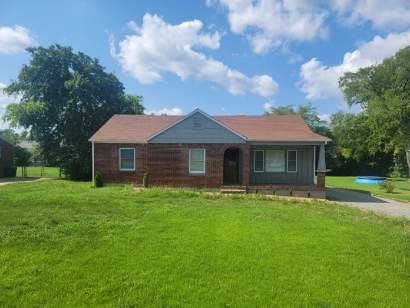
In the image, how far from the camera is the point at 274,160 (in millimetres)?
20672

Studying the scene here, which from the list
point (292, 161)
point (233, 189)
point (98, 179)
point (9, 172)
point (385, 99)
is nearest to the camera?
point (233, 189)

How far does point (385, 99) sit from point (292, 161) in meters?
21.7

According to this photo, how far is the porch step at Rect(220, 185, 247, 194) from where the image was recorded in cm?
1814

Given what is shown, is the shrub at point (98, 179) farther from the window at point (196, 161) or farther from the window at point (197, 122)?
the window at point (197, 122)

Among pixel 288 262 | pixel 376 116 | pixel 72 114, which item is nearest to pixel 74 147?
pixel 72 114

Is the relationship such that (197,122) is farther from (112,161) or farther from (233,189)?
(112,161)

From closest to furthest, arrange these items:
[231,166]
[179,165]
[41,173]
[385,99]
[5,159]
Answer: [179,165] < [231,166] < [5,159] < [41,173] < [385,99]

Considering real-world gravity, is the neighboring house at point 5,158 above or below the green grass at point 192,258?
above

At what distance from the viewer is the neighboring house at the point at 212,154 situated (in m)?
18.9

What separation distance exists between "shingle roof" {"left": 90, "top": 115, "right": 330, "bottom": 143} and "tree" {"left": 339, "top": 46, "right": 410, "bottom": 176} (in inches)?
658

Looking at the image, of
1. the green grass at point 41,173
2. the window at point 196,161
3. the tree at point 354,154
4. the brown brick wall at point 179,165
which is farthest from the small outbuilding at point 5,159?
the tree at point 354,154

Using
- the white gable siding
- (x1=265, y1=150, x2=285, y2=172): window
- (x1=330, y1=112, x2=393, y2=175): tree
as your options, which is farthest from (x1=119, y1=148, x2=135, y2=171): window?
(x1=330, y1=112, x2=393, y2=175): tree

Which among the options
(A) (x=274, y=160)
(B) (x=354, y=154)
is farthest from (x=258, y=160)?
(B) (x=354, y=154)

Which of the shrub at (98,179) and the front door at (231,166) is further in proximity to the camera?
the front door at (231,166)
